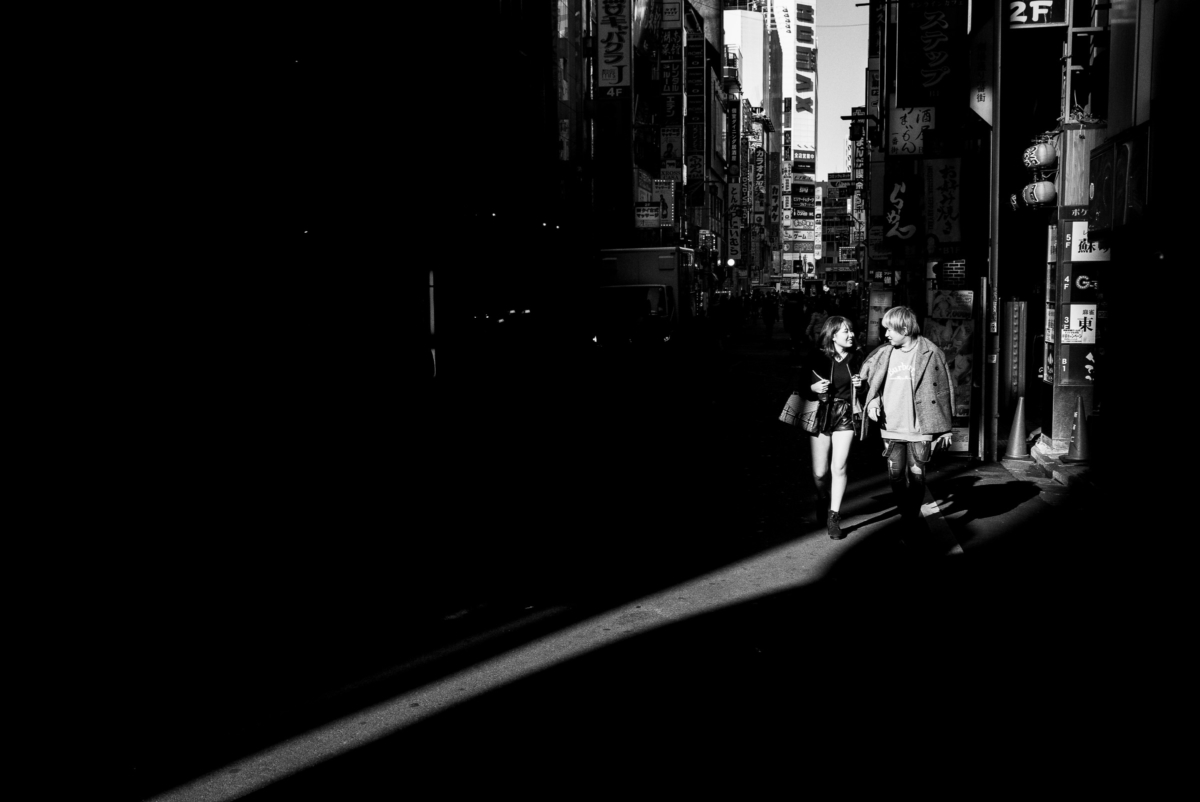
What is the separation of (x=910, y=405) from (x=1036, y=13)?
22.8ft

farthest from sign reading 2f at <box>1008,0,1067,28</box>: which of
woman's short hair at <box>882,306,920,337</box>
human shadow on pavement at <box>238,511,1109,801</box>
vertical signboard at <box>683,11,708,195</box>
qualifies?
vertical signboard at <box>683,11,708,195</box>

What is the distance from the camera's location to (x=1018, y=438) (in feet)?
44.9

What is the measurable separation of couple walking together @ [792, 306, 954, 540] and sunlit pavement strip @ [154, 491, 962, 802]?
0.60 meters

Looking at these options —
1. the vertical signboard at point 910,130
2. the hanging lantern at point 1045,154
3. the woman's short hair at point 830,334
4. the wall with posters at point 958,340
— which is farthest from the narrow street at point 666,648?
the vertical signboard at point 910,130

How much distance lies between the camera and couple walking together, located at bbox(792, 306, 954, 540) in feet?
28.7

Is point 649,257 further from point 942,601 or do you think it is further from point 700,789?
point 700,789

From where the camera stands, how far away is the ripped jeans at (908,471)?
877cm

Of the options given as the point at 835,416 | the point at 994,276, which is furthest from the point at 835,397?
the point at 994,276

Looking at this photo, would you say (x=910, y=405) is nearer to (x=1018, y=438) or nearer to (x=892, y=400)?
(x=892, y=400)

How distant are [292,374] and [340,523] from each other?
5.68 meters

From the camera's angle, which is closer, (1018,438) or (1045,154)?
(1018,438)

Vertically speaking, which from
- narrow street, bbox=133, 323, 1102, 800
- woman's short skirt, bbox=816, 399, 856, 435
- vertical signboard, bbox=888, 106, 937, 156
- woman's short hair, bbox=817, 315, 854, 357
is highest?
vertical signboard, bbox=888, 106, 937, 156

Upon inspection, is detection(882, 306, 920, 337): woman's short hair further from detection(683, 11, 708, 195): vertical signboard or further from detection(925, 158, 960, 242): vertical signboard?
detection(683, 11, 708, 195): vertical signboard

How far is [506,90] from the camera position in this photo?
28.6 meters
